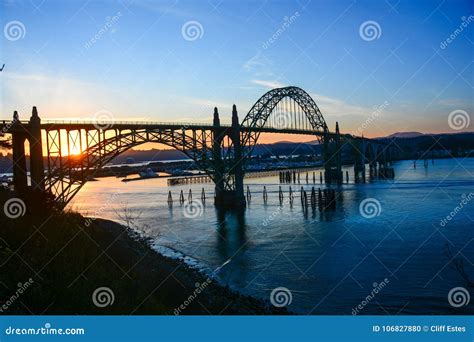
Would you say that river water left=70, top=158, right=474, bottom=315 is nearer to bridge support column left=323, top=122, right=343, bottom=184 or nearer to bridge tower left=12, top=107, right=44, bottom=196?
bridge tower left=12, top=107, right=44, bottom=196

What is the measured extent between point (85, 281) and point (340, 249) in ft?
41.0

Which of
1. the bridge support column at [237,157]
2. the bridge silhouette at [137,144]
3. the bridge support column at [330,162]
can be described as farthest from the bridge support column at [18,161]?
the bridge support column at [330,162]

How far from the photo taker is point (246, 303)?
12.1 m

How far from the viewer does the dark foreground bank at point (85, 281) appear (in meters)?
8.10

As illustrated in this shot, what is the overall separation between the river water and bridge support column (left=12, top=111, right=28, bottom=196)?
289 inches

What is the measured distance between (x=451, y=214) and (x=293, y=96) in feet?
91.6

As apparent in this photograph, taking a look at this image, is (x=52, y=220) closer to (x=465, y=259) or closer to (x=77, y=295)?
(x=77, y=295)

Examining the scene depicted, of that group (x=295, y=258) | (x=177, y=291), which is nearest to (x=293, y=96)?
(x=295, y=258)

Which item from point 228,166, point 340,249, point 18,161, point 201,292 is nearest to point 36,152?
point 18,161

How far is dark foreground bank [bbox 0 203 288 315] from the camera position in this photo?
8.10 metres

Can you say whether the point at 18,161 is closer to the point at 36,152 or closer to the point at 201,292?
the point at 36,152

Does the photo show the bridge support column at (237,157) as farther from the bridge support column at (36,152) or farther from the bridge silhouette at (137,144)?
the bridge support column at (36,152)

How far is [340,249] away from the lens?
19188 millimetres

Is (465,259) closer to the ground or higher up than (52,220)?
closer to the ground
